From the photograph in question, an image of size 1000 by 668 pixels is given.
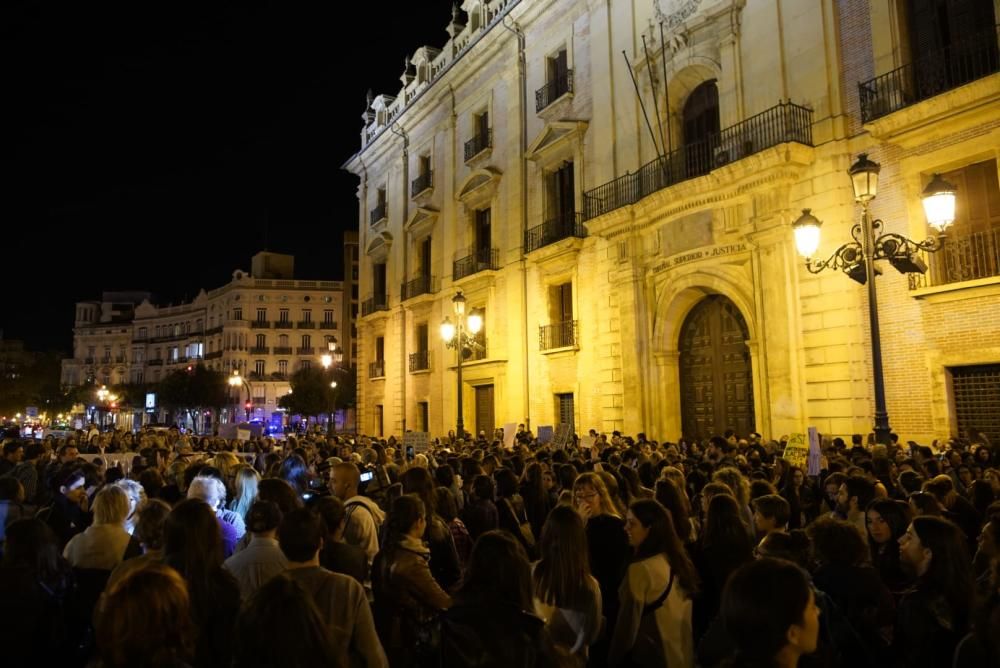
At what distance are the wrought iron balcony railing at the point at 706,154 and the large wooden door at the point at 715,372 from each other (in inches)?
127

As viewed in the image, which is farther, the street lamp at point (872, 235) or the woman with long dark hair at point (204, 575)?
the street lamp at point (872, 235)

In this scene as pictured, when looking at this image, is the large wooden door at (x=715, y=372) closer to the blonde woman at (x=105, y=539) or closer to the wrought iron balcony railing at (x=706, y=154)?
the wrought iron balcony railing at (x=706, y=154)

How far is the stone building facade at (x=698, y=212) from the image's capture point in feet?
41.9

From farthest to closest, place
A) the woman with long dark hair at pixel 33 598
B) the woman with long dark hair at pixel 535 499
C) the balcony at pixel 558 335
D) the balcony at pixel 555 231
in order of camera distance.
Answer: the balcony at pixel 558 335
the balcony at pixel 555 231
the woman with long dark hair at pixel 535 499
the woman with long dark hair at pixel 33 598

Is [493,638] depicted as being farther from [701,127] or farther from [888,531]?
[701,127]

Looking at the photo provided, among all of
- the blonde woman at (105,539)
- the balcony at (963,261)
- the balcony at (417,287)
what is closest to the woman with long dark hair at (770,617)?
the blonde woman at (105,539)

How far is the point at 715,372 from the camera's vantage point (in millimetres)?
17609

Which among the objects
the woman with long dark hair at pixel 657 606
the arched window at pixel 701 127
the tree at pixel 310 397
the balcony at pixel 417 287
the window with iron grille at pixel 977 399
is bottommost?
the woman with long dark hair at pixel 657 606

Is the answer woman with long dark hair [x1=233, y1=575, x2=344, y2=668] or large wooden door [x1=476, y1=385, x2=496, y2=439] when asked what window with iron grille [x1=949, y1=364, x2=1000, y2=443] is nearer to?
woman with long dark hair [x1=233, y1=575, x2=344, y2=668]

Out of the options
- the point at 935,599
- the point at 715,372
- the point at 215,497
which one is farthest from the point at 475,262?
the point at 935,599

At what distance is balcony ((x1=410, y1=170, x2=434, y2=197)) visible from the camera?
1191 inches

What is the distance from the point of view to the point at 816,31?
1478 cm

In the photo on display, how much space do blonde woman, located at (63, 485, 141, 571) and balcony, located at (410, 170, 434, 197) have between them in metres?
26.1

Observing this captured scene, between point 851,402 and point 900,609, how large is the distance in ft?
36.0
